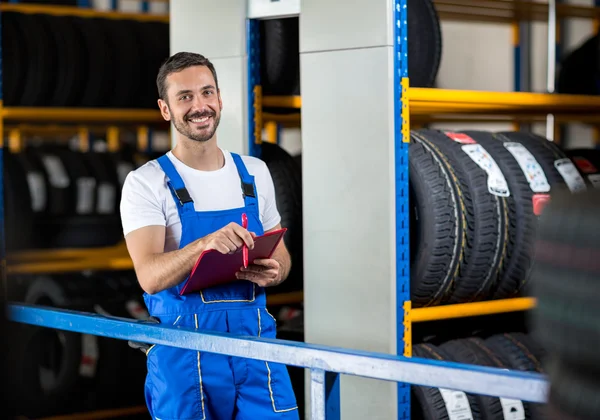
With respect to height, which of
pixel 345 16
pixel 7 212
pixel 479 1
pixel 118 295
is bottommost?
pixel 118 295

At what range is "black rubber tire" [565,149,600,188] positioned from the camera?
400 cm

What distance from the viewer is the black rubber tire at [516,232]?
3629mm

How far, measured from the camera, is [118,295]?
5.86 meters

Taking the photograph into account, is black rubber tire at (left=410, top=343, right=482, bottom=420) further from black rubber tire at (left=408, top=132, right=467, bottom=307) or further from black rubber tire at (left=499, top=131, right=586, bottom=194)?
black rubber tire at (left=499, top=131, right=586, bottom=194)

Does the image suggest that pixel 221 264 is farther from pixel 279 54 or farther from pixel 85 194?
pixel 85 194

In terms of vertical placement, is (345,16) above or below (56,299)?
above

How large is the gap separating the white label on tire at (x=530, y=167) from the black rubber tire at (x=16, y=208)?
313 cm

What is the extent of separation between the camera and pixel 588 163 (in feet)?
13.4

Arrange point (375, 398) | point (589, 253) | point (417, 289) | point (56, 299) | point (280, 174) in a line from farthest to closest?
point (56, 299)
point (280, 174)
point (417, 289)
point (375, 398)
point (589, 253)

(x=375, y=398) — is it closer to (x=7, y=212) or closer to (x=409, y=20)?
(x=409, y=20)

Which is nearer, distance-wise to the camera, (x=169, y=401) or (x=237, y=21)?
(x=169, y=401)

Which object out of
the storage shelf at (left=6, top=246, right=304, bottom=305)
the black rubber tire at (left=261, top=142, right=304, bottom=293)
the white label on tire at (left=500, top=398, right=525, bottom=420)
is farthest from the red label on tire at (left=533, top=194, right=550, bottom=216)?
the storage shelf at (left=6, top=246, right=304, bottom=305)

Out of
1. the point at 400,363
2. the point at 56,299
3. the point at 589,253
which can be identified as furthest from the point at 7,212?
the point at 589,253

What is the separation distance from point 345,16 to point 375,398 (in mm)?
1295
